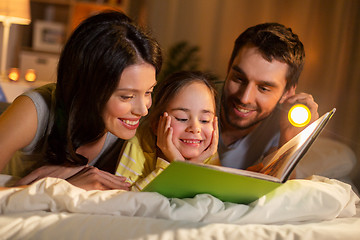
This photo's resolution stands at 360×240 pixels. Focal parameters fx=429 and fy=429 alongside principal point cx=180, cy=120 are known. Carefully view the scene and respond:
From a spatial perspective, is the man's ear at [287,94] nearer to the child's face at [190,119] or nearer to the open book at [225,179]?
A: the child's face at [190,119]

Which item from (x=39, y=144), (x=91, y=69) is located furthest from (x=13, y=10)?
(x=91, y=69)

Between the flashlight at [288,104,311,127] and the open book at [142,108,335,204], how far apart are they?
393mm

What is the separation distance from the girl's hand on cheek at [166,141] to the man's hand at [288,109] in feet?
1.48

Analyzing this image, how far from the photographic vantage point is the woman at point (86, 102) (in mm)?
1137

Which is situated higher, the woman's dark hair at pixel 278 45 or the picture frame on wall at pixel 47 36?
the woman's dark hair at pixel 278 45

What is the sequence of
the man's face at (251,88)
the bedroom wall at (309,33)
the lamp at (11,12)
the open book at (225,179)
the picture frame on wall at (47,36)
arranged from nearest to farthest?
the open book at (225,179) < the man's face at (251,88) < the bedroom wall at (309,33) < the lamp at (11,12) < the picture frame on wall at (47,36)

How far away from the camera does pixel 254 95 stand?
60.1 inches

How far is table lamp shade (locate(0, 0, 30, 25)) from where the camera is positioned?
2918 mm

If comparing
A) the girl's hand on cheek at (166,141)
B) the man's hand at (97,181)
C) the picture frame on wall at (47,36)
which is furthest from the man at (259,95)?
the picture frame on wall at (47,36)

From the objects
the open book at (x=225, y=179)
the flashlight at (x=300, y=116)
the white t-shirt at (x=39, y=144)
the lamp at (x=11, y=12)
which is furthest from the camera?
the lamp at (x=11, y=12)

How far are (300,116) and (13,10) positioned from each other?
7.56 feet

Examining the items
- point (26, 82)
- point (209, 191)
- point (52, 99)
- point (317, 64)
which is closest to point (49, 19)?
point (26, 82)

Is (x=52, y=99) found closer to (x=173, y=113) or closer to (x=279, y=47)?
(x=173, y=113)

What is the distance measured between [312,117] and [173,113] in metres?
0.47
